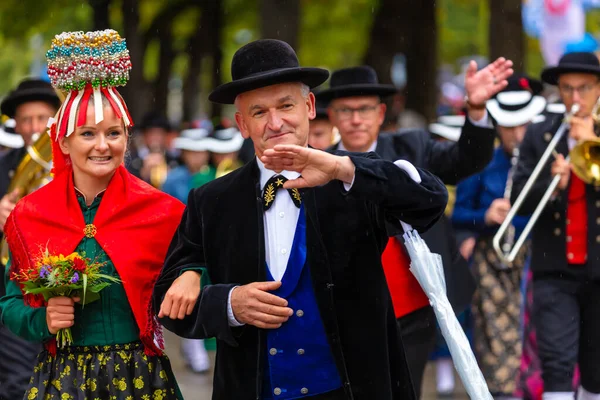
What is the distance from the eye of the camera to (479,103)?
20.3 ft

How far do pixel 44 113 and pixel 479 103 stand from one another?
3.17 metres

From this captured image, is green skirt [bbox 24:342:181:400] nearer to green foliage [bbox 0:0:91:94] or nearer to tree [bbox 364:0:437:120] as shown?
tree [bbox 364:0:437:120]

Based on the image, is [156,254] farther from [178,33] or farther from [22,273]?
[178,33]

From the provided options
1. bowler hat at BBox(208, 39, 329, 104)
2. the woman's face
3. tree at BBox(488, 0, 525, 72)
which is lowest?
the woman's face

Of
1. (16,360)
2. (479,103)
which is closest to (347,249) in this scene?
(479,103)

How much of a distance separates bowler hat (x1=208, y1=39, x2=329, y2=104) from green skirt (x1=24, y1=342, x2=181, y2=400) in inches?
46.2

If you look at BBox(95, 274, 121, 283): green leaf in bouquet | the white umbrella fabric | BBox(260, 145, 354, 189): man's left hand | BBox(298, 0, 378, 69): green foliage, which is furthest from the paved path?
BBox(298, 0, 378, 69): green foliage

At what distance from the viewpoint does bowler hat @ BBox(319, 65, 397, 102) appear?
7352 mm

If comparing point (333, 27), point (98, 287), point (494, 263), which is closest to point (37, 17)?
point (333, 27)

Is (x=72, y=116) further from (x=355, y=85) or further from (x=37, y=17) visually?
(x=37, y=17)

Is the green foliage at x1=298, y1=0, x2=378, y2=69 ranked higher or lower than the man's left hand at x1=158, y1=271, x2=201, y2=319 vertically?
higher

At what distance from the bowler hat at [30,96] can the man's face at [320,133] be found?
190 centimetres

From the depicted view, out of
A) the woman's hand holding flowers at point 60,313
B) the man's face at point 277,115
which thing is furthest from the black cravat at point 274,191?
the woman's hand holding flowers at point 60,313

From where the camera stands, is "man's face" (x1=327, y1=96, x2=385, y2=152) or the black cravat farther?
"man's face" (x1=327, y1=96, x2=385, y2=152)
